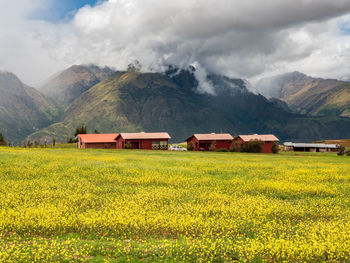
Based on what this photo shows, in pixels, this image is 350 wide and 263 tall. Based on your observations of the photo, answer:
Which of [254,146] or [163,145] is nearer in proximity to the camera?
[254,146]

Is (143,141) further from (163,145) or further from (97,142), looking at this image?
(97,142)

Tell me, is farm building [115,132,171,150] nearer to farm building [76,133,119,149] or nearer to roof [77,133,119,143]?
farm building [76,133,119,149]

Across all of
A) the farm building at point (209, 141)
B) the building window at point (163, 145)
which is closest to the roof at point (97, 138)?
the building window at point (163, 145)

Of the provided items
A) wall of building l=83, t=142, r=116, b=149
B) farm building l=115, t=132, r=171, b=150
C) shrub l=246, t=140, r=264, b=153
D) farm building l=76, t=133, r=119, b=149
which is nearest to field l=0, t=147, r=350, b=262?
shrub l=246, t=140, r=264, b=153

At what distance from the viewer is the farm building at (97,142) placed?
387 feet

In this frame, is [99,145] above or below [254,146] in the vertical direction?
below

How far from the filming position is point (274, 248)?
11547 mm

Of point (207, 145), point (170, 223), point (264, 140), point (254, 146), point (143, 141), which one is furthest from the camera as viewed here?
point (207, 145)

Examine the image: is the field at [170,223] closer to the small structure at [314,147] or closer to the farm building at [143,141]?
the farm building at [143,141]

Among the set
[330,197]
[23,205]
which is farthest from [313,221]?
[23,205]

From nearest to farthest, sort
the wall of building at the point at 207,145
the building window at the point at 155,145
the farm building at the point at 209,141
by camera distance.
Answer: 1. the building window at the point at 155,145
2. the farm building at the point at 209,141
3. the wall of building at the point at 207,145

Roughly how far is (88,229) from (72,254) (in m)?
3.45

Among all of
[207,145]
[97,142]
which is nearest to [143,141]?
[97,142]

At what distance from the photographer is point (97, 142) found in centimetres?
11975
